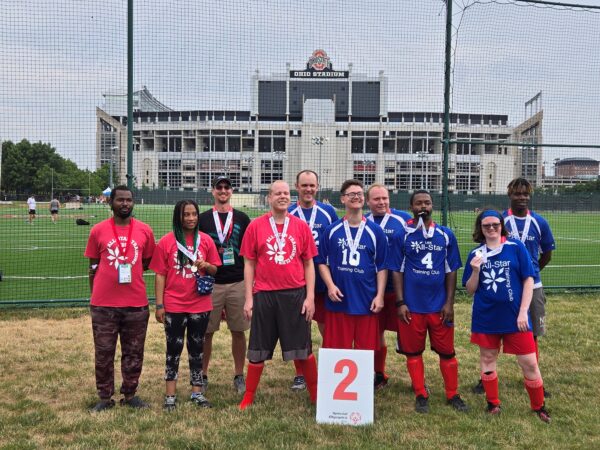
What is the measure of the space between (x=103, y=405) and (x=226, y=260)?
1684 millimetres

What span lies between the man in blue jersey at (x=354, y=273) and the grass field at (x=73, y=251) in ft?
13.3

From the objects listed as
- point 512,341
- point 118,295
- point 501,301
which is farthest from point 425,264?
point 118,295

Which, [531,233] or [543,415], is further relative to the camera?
[531,233]

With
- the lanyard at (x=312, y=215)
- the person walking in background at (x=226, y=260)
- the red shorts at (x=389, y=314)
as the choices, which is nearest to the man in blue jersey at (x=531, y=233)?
the red shorts at (x=389, y=314)

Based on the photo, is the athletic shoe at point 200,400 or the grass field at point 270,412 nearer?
the grass field at point 270,412

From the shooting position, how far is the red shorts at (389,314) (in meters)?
5.07

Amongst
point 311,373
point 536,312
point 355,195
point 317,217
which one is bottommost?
point 311,373

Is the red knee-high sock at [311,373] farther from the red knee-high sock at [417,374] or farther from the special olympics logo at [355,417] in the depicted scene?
the red knee-high sock at [417,374]

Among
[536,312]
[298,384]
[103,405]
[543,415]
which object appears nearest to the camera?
[543,415]

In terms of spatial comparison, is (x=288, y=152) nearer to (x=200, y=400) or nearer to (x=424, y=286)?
(x=424, y=286)

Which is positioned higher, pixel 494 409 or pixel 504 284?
pixel 504 284

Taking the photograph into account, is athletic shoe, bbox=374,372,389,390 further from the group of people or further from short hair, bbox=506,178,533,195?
short hair, bbox=506,178,533,195

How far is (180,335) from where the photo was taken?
15.1 ft

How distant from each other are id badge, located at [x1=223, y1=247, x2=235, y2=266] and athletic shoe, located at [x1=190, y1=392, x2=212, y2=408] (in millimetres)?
1229
